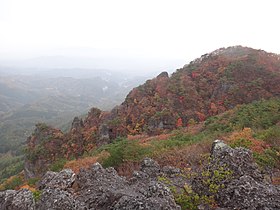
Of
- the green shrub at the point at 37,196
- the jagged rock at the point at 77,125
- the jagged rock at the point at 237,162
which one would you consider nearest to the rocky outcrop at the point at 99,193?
the green shrub at the point at 37,196

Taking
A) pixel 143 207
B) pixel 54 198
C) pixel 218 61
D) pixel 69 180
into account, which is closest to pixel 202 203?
pixel 143 207

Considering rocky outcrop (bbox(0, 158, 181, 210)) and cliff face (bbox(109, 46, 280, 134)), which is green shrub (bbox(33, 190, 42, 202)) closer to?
rocky outcrop (bbox(0, 158, 181, 210))

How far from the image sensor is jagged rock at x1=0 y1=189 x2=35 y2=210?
24.9ft

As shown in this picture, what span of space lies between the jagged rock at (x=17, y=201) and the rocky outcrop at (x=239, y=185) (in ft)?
14.5

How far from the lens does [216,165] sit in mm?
7914

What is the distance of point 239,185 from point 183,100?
25124mm

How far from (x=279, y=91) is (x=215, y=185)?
23397mm

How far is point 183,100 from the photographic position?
104ft

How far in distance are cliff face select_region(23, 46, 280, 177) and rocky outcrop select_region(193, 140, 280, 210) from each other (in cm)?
2019

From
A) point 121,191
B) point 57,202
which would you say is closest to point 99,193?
point 121,191

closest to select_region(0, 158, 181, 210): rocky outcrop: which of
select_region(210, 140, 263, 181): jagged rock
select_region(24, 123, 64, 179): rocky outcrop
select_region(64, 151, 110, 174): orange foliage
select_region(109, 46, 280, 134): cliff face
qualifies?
select_region(210, 140, 263, 181): jagged rock

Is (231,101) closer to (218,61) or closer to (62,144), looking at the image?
(218,61)

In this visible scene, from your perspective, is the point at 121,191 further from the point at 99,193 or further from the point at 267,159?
the point at 267,159

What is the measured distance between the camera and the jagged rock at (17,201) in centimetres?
758
